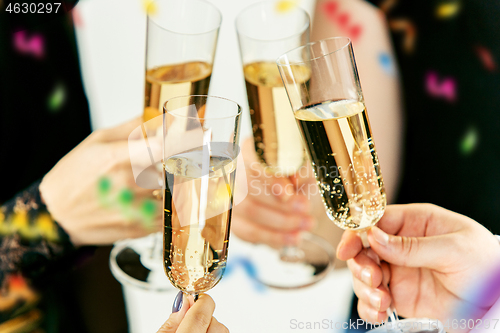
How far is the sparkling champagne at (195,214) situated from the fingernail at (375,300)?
1.40 feet

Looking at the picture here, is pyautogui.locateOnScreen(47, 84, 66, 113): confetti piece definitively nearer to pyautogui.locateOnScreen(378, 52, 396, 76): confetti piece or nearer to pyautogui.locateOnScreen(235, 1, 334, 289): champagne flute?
pyautogui.locateOnScreen(235, 1, 334, 289): champagne flute

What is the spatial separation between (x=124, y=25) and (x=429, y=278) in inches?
60.5

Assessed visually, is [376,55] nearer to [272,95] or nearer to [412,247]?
[272,95]

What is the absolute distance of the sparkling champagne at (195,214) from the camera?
636 millimetres

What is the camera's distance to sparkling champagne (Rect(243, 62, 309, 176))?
3.33 feet

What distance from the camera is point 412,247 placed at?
0.83 metres

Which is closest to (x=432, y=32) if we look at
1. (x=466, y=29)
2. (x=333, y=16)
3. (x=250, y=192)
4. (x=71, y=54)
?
(x=466, y=29)

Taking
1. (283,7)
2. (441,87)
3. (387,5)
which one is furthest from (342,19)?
(283,7)

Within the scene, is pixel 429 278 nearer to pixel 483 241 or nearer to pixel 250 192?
pixel 483 241

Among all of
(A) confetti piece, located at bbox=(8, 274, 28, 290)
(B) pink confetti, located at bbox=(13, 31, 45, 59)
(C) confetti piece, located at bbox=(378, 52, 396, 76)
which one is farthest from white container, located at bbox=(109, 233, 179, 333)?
(C) confetti piece, located at bbox=(378, 52, 396, 76)

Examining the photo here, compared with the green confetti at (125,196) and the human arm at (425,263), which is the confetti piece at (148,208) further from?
the human arm at (425,263)

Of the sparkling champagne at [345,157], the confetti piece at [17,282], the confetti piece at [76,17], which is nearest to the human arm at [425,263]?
the sparkling champagne at [345,157]

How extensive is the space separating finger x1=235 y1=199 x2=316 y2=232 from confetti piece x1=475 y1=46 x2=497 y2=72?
1129 millimetres

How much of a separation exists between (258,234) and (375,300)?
1.48 feet
